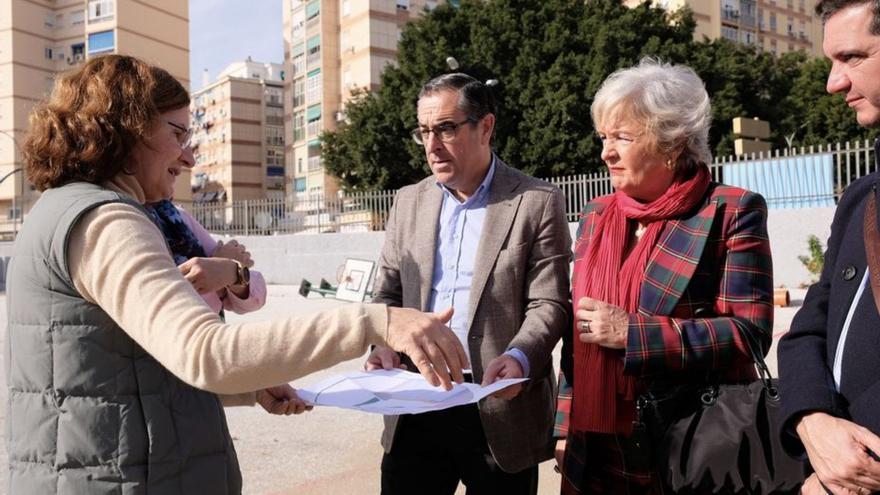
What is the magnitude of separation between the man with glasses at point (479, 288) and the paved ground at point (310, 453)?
166cm

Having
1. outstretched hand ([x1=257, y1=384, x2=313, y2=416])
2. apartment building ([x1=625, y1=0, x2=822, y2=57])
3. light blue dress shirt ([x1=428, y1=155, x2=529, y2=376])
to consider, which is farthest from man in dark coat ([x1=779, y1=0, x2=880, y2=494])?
apartment building ([x1=625, y1=0, x2=822, y2=57])

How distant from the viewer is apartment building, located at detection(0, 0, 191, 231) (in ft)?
186

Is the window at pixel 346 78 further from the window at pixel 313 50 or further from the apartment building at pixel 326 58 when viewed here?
the window at pixel 313 50

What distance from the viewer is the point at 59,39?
198 feet

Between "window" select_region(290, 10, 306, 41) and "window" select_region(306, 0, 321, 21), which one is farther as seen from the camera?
"window" select_region(290, 10, 306, 41)

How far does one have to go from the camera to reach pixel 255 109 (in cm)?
8131

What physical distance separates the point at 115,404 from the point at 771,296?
183 cm

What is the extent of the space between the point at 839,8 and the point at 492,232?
122cm

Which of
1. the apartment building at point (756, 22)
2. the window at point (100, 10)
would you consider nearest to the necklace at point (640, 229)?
the apartment building at point (756, 22)

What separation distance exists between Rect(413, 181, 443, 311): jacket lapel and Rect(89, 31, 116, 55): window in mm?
61560

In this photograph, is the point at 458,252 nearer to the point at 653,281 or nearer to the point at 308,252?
the point at 653,281

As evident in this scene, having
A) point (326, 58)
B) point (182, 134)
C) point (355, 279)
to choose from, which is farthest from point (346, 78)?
A: point (182, 134)

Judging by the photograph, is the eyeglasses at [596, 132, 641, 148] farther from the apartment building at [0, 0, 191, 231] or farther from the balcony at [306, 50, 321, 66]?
the balcony at [306, 50, 321, 66]

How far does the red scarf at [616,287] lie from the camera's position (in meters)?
2.32
